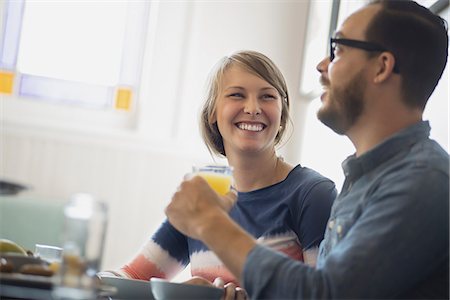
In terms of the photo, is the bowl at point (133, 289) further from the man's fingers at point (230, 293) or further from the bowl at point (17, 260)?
the bowl at point (17, 260)

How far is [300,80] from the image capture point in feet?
11.9

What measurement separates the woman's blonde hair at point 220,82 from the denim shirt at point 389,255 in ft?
2.66

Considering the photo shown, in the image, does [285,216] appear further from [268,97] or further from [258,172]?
[268,97]

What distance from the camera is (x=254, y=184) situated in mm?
1874

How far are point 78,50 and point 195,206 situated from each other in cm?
268

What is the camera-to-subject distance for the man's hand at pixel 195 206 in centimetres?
117

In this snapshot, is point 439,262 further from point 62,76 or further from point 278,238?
point 62,76

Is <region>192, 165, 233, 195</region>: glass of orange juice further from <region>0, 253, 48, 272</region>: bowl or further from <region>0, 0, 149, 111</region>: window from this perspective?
<region>0, 0, 149, 111</region>: window

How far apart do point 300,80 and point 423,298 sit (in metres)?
2.60

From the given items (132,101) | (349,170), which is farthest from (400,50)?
(132,101)

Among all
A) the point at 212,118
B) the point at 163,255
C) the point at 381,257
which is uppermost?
the point at 212,118

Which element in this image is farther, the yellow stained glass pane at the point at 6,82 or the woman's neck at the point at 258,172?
the yellow stained glass pane at the point at 6,82

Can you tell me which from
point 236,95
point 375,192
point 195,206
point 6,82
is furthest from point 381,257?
point 6,82

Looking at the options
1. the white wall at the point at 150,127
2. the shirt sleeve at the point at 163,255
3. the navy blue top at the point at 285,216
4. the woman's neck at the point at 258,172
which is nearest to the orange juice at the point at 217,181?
the navy blue top at the point at 285,216
